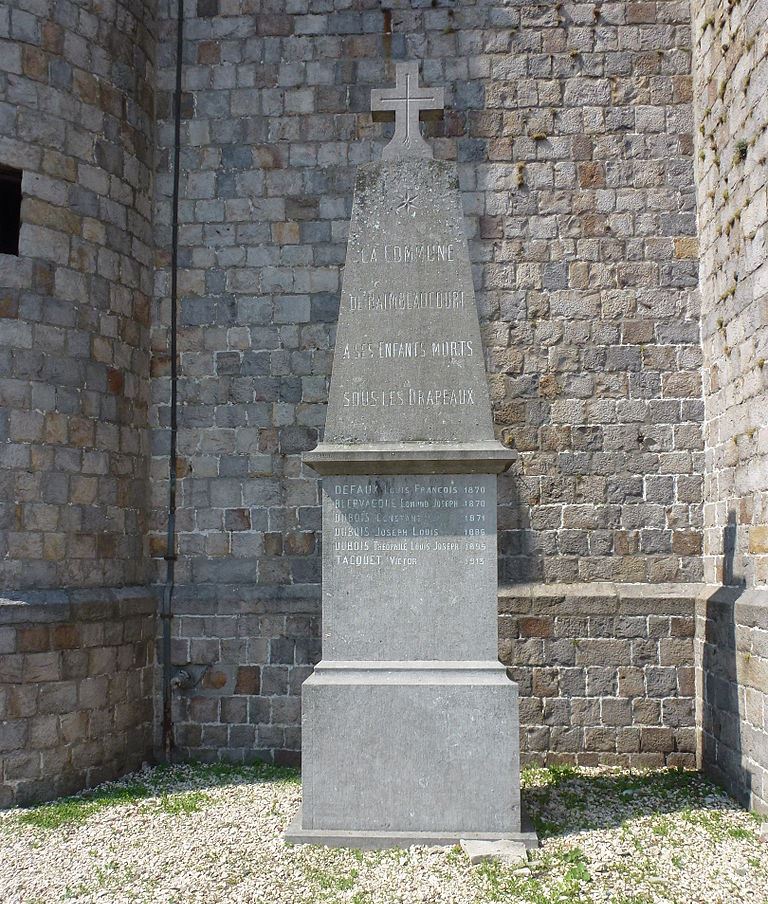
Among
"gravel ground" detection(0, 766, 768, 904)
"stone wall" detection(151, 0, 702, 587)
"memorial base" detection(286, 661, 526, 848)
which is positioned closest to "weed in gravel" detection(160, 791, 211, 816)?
"gravel ground" detection(0, 766, 768, 904)

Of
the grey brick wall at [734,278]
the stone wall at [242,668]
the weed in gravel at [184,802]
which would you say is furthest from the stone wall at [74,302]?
the grey brick wall at [734,278]

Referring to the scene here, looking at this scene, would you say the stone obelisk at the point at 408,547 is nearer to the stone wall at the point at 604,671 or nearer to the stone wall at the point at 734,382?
the stone wall at the point at 734,382

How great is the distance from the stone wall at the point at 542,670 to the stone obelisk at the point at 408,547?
2.21 metres

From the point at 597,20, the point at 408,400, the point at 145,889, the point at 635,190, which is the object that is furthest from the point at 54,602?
the point at 597,20

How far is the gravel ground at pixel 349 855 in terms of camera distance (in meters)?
4.42

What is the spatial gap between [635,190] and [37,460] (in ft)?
17.5

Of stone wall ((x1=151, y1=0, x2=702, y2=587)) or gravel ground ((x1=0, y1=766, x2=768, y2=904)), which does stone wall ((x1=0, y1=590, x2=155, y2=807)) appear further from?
stone wall ((x1=151, y1=0, x2=702, y2=587))

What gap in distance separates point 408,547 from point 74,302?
3511 mm

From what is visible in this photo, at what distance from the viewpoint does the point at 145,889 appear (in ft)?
14.9

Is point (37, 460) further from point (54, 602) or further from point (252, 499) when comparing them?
point (252, 499)

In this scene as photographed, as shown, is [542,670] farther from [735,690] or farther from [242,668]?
[242,668]

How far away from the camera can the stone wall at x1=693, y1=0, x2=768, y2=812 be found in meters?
6.03

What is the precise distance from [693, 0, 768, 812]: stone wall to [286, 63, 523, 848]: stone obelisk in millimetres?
2053

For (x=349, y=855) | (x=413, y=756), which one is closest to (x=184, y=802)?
(x=349, y=855)
